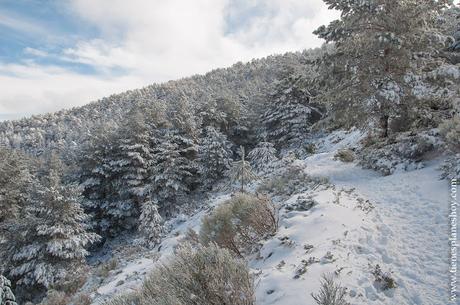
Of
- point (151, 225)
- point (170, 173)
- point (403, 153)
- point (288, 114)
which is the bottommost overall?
point (151, 225)

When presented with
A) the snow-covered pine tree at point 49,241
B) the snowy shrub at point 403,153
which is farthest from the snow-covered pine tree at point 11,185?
the snowy shrub at point 403,153

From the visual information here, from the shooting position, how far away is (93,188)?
30734 millimetres

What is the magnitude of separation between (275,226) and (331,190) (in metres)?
2.58

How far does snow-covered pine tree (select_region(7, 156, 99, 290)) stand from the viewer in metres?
18.4

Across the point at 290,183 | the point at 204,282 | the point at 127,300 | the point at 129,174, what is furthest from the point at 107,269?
the point at 129,174

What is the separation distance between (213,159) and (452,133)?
22.7 m

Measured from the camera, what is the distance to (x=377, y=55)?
12.2 m

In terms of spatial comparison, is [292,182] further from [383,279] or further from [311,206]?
[383,279]

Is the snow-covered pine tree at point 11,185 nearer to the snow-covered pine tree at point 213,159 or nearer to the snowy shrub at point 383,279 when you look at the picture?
the snow-covered pine tree at point 213,159

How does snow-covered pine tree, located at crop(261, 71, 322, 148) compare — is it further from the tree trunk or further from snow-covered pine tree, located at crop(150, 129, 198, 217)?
the tree trunk

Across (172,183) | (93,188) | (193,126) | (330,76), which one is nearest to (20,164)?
(93,188)

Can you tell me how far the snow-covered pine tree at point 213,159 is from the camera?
30.2 m

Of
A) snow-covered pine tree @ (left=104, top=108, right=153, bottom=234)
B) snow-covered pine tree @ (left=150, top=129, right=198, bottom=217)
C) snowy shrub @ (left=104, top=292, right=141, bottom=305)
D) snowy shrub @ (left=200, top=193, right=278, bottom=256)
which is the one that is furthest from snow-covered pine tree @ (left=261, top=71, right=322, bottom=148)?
snowy shrub @ (left=104, top=292, right=141, bottom=305)

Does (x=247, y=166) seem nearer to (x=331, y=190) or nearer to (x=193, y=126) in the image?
(x=331, y=190)
